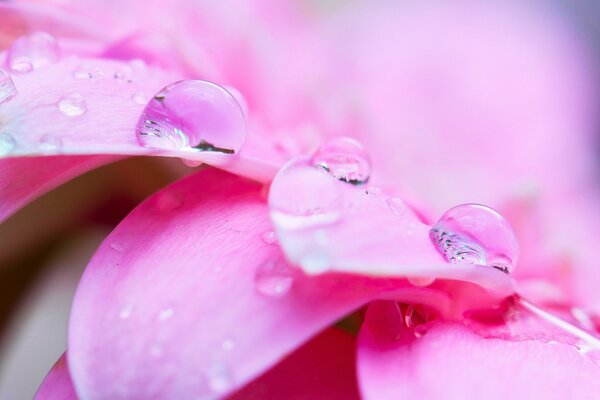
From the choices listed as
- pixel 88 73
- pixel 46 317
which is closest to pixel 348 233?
pixel 88 73

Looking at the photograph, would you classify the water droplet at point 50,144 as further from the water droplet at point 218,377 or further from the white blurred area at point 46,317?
the white blurred area at point 46,317

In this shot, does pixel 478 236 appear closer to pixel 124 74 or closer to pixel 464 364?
pixel 464 364

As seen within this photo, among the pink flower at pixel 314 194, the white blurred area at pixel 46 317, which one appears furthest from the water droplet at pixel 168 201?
the white blurred area at pixel 46 317

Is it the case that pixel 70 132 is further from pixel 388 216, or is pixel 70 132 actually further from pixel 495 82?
pixel 495 82

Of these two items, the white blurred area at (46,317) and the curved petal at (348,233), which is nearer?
the curved petal at (348,233)

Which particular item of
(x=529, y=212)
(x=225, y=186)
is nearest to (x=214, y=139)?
(x=225, y=186)
